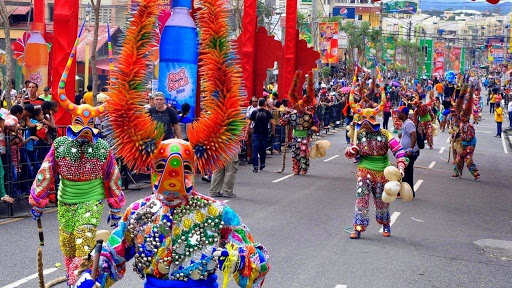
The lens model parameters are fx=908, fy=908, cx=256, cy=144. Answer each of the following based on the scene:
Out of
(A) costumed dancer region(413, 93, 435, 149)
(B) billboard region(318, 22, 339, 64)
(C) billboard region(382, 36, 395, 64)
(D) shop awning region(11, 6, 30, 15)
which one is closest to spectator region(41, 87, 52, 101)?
(A) costumed dancer region(413, 93, 435, 149)

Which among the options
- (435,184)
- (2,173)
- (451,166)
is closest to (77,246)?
(2,173)

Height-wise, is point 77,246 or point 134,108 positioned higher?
point 134,108

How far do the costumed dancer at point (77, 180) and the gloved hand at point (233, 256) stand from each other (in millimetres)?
3140

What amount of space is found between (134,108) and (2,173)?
8.77 meters

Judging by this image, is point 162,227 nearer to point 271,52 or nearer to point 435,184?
point 435,184

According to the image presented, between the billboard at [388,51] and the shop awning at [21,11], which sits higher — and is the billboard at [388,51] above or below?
below

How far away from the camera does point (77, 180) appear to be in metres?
8.59

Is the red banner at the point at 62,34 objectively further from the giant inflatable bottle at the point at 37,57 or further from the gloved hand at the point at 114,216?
the gloved hand at the point at 114,216

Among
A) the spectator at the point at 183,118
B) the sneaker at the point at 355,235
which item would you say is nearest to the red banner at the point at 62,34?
the spectator at the point at 183,118

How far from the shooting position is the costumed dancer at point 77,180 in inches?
335

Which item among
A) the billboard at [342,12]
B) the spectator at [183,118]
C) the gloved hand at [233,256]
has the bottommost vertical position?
the gloved hand at [233,256]

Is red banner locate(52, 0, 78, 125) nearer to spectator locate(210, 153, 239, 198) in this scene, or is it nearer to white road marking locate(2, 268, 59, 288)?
spectator locate(210, 153, 239, 198)

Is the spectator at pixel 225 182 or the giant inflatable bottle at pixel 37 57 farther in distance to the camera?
the giant inflatable bottle at pixel 37 57

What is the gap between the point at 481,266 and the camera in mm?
11633
